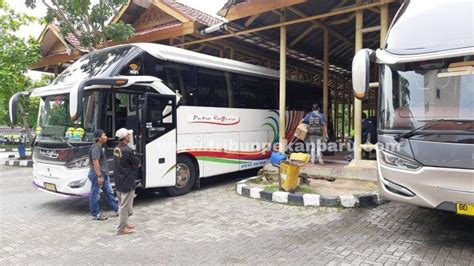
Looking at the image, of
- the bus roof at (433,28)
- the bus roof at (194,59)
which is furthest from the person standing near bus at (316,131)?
the bus roof at (433,28)

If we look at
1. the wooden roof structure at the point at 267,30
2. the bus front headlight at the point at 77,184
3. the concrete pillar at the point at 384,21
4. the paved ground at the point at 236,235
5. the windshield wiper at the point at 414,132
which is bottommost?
the paved ground at the point at 236,235

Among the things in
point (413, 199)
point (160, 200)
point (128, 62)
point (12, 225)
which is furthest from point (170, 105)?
point (413, 199)

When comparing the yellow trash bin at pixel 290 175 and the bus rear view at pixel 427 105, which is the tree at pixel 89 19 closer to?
the yellow trash bin at pixel 290 175

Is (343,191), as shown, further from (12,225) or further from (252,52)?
(252,52)

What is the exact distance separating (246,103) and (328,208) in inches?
171

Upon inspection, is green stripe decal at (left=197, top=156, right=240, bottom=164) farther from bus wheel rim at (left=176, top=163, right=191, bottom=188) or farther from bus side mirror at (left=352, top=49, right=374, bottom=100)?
bus side mirror at (left=352, top=49, right=374, bottom=100)

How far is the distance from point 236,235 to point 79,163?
322 centimetres

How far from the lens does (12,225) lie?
5953 mm

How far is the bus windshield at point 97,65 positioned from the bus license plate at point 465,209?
5.97 meters

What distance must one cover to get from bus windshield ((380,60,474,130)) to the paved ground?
1598 millimetres

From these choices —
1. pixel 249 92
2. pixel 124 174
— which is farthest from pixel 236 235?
pixel 249 92

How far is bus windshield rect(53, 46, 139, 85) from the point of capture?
7065 millimetres

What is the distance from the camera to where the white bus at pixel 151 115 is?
21.7 feet

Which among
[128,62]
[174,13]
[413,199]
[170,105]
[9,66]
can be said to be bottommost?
[413,199]
